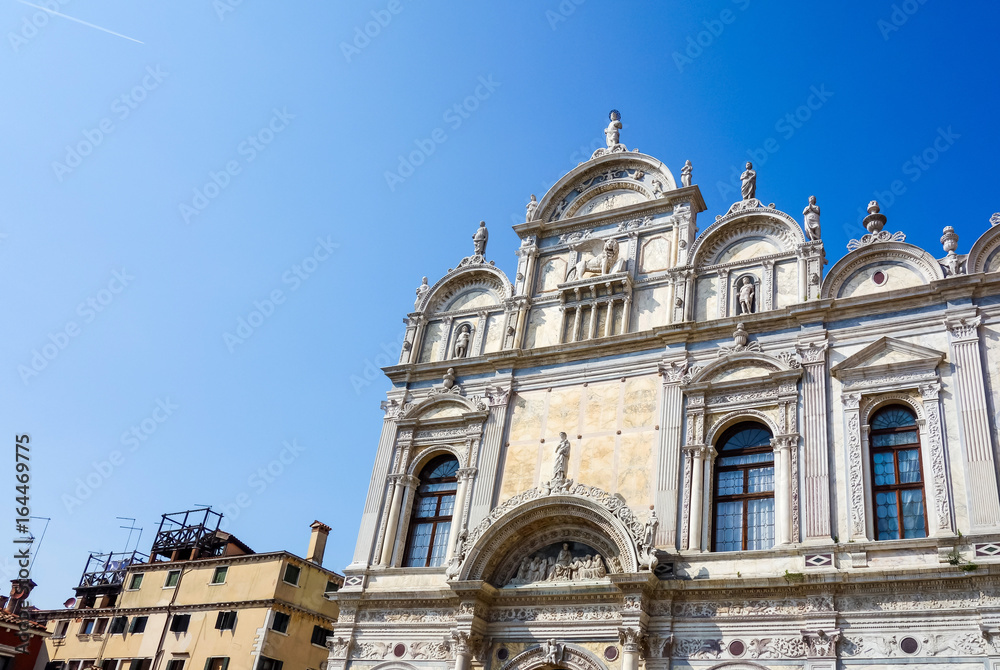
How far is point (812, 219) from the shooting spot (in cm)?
2000

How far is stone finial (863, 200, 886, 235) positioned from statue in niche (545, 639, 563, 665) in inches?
448

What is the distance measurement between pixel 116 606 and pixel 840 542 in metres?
28.1

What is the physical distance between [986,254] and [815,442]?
5417 mm

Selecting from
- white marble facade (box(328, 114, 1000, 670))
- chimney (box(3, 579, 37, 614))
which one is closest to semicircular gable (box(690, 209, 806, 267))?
white marble facade (box(328, 114, 1000, 670))

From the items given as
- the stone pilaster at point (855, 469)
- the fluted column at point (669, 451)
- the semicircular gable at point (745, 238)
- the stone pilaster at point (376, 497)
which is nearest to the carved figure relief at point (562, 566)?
the fluted column at point (669, 451)

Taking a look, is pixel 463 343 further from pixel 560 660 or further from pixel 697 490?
pixel 560 660

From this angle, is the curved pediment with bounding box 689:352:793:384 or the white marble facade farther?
the curved pediment with bounding box 689:352:793:384

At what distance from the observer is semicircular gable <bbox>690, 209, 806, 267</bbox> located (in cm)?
2042

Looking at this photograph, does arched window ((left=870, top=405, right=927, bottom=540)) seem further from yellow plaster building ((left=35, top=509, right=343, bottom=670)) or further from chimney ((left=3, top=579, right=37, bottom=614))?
chimney ((left=3, top=579, right=37, bottom=614))

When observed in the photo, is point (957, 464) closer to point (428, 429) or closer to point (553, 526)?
point (553, 526)

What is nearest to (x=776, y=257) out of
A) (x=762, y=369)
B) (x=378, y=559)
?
(x=762, y=369)

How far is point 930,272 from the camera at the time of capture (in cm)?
1803

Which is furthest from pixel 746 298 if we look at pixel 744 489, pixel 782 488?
pixel 782 488

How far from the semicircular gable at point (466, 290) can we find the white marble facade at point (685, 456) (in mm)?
454
